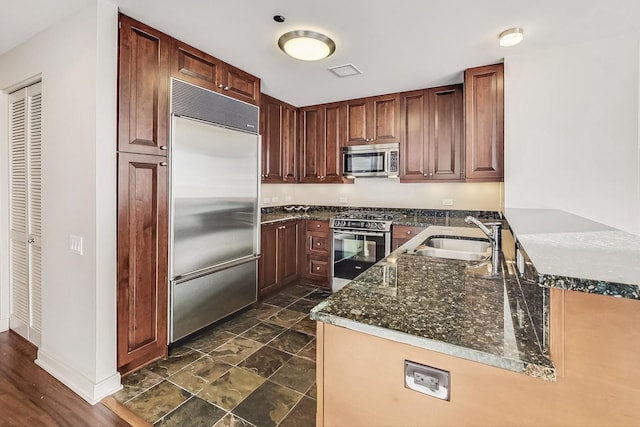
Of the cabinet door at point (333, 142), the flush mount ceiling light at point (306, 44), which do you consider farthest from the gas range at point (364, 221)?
the flush mount ceiling light at point (306, 44)

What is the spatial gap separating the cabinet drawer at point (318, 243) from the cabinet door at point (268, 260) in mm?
563

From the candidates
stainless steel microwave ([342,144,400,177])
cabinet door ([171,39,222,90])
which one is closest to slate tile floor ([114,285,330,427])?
stainless steel microwave ([342,144,400,177])

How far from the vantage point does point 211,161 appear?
258cm

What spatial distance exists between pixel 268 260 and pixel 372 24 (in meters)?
2.56

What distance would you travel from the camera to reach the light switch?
1943 mm

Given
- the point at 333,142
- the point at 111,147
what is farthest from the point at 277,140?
the point at 111,147

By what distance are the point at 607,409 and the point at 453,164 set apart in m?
3.08

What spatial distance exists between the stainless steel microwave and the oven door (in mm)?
821

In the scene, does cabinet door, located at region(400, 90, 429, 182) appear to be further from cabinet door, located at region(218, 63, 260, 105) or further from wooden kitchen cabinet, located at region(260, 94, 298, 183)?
cabinet door, located at region(218, 63, 260, 105)

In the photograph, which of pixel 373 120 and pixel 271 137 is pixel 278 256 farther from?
pixel 373 120

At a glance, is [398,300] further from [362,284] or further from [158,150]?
[158,150]

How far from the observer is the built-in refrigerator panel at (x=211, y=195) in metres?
2.34

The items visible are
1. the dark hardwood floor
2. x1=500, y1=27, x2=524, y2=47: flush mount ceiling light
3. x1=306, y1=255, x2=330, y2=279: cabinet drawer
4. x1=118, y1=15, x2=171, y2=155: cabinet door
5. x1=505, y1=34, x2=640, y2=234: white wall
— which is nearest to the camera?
the dark hardwood floor

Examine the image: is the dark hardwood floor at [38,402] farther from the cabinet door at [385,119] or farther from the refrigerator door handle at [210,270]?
the cabinet door at [385,119]
